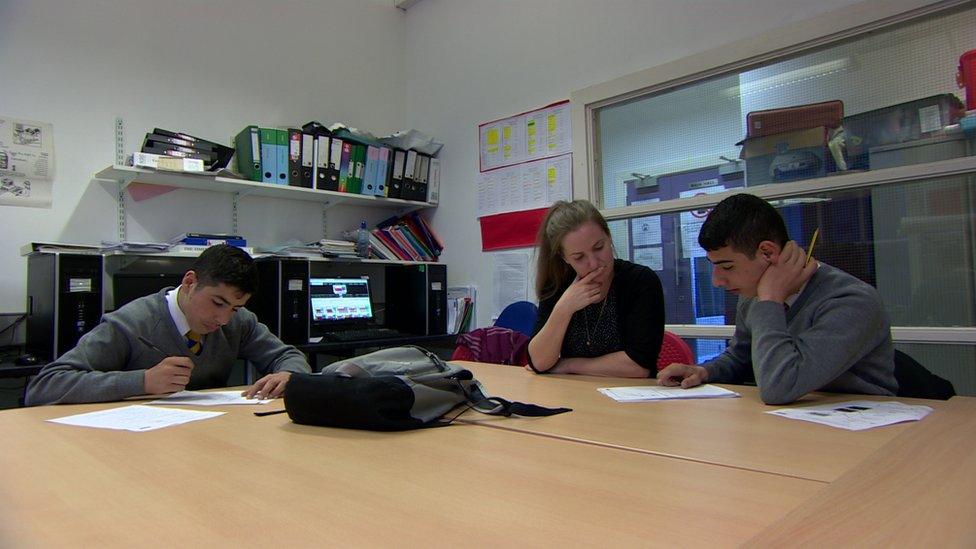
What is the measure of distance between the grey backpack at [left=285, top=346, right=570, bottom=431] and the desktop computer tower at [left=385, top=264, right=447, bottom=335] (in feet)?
7.19

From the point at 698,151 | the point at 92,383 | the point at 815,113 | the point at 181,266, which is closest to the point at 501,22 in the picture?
the point at 698,151

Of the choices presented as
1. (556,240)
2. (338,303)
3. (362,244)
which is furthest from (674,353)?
(362,244)

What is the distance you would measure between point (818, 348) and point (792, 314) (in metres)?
0.18

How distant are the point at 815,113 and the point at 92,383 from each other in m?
2.60

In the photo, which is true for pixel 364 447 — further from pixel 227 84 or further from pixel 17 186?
pixel 227 84

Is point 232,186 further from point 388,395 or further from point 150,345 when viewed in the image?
point 388,395

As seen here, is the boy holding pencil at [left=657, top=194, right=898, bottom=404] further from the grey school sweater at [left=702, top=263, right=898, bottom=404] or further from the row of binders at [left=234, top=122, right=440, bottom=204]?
the row of binders at [left=234, top=122, right=440, bottom=204]

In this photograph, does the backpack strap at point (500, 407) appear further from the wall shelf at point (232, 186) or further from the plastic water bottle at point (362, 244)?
the plastic water bottle at point (362, 244)

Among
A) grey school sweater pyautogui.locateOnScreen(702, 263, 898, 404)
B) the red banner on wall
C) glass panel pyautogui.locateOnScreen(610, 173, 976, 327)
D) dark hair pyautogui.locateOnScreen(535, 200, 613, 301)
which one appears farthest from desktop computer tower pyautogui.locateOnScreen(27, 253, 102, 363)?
glass panel pyautogui.locateOnScreen(610, 173, 976, 327)

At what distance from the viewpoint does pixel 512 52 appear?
344cm

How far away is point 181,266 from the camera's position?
2.79m

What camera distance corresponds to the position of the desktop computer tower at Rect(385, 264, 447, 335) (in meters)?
3.42

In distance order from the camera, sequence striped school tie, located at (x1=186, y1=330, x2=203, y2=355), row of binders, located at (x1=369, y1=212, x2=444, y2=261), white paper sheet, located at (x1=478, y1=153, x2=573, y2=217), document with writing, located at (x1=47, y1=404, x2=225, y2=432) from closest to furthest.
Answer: document with writing, located at (x1=47, y1=404, x2=225, y2=432), striped school tie, located at (x1=186, y1=330, x2=203, y2=355), white paper sheet, located at (x1=478, y1=153, x2=573, y2=217), row of binders, located at (x1=369, y1=212, x2=444, y2=261)

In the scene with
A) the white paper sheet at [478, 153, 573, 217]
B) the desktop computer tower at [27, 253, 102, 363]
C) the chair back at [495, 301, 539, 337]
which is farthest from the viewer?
the white paper sheet at [478, 153, 573, 217]
